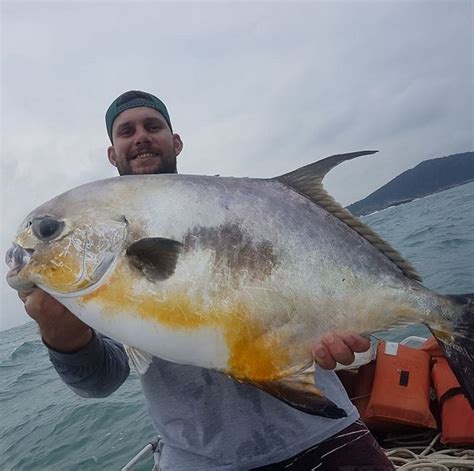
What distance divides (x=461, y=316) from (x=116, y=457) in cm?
742

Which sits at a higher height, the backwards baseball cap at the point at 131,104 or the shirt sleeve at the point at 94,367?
the backwards baseball cap at the point at 131,104

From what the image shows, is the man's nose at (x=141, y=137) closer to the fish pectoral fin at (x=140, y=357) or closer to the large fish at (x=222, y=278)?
the large fish at (x=222, y=278)

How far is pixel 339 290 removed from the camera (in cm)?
188

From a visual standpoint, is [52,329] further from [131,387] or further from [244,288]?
[131,387]

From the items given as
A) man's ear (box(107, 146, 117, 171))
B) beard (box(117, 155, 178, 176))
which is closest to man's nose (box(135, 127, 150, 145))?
beard (box(117, 155, 178, 176))

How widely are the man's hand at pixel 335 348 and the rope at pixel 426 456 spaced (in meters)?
2.58

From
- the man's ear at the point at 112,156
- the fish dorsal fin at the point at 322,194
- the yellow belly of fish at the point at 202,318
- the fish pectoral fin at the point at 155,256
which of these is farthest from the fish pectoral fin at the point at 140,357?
the man's ear at the point at 112,156

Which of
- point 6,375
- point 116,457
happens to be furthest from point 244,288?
point 6,375

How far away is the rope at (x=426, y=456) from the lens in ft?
12.2

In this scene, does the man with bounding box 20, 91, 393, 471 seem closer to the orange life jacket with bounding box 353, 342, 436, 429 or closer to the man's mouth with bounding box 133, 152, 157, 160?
the man's mouth with bounding box 133, 152, 157, 160

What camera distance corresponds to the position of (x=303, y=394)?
174 centimetres

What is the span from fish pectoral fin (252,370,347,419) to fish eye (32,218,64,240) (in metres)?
1.05

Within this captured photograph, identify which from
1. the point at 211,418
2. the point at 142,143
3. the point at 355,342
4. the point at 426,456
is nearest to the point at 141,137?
the point at 142,143

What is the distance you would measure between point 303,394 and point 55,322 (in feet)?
3.98
